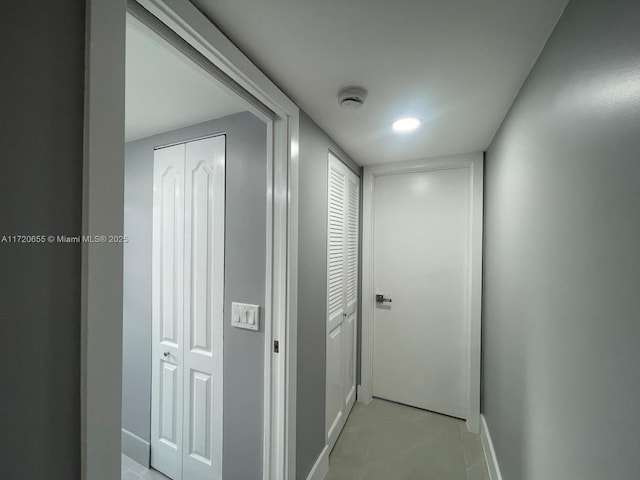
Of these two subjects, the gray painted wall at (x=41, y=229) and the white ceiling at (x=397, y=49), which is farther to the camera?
the white ceiling at (x=397, y=49)

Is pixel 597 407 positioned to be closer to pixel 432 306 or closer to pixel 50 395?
pixel 50 395

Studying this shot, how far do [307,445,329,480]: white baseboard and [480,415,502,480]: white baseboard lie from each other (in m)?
0.99

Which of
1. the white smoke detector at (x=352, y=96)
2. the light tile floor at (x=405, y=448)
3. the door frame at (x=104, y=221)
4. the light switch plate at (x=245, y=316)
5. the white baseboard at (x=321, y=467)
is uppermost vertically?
the white smoke detector at (x=352, y=96)

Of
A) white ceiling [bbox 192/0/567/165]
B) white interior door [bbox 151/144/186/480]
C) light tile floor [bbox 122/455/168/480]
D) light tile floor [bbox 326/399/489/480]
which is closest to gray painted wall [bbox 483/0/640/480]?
white ceiling [bbox 192/0/567/165]

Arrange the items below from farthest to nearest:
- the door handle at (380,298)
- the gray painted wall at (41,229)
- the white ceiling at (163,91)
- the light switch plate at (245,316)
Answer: the door handle at (380,298) < the light switch plate at (245,316) < the white ceiling at (163,91) < the gray painted wall at (41,229)

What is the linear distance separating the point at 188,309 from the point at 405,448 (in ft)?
6.04

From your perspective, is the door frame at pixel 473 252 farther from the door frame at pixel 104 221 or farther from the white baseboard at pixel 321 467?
the door frame at pixel 104 221

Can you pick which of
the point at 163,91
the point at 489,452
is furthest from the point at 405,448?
the point at 163,91

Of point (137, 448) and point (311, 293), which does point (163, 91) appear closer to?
point (311, 293)

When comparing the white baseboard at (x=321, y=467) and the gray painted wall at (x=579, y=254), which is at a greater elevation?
the gray painted wall at (x=579, y=254)

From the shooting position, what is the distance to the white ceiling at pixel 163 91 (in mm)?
921

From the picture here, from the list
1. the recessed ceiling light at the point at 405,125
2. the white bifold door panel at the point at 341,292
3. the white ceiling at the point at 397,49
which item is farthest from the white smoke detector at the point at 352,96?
the white bifold door panel at the point at 341,292

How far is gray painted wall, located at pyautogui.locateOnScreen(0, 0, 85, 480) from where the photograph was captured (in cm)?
44

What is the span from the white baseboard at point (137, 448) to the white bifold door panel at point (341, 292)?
1.25 metres
